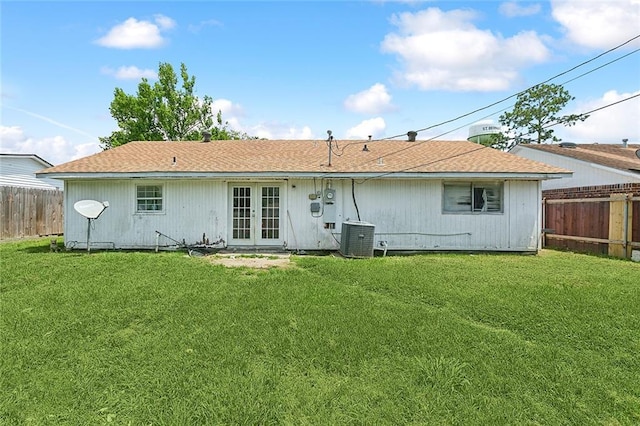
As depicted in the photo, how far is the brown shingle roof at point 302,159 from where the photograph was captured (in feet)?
33.8

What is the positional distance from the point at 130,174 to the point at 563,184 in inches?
560

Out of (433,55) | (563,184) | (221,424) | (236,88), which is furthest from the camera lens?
(236,88)

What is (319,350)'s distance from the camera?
3775 mm

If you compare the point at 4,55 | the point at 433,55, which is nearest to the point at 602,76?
the point at 433,55

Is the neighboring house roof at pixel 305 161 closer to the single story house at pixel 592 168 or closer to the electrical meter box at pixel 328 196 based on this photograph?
the electrical meter box at pixel 328 196

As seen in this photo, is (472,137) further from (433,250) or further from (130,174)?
(130,174)

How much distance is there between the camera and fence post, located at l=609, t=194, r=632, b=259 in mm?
9383

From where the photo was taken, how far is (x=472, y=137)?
18.9 metres

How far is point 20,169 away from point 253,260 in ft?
54.4

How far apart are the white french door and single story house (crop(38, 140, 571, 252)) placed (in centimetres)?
3

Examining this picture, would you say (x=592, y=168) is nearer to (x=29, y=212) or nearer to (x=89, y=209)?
(x=89, y=209)

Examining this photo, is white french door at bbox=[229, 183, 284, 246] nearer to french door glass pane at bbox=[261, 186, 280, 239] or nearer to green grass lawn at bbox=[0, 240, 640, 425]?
french door glass pane at bbox=[261, 186, 280, 239]

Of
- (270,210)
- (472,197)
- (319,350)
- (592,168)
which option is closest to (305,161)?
(270,210)

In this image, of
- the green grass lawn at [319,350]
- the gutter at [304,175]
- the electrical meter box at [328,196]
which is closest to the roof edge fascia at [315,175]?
the gutter at [304,175]
